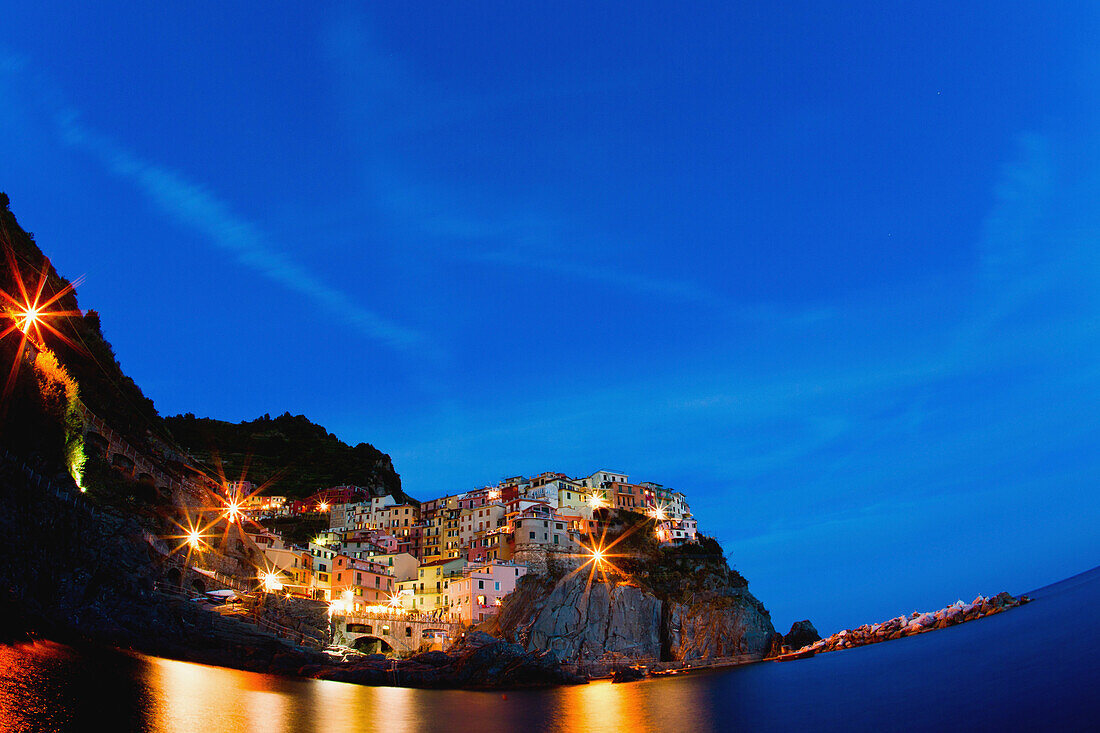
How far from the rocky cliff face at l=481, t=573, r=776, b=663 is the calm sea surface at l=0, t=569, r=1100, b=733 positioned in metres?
9.49

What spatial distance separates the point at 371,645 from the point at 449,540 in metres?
32.2

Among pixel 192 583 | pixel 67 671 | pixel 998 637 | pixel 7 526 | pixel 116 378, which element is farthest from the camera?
pixel 116 378

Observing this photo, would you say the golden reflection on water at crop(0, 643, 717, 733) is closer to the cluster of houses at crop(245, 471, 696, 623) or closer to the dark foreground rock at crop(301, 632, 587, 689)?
the dark foreground rock at crop(301, 632, 587, 689)

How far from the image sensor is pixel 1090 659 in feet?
136

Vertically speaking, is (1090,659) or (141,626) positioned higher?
(141,626)

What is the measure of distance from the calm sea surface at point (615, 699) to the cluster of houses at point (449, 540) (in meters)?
22.4

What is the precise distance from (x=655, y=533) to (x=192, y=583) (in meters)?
59.9

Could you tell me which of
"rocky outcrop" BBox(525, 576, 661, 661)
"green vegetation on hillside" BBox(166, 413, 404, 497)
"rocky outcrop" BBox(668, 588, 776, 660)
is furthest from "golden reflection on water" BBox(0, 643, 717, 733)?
"green vegetation on hillside" BBox(166, 413, 404, 497)

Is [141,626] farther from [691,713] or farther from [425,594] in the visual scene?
[425,594]

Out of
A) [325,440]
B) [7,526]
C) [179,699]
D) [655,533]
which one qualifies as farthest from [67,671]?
[325,440]

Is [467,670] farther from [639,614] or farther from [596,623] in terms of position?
[639,614]

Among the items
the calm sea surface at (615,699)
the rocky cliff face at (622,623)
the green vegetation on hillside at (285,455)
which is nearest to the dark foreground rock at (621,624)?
the rocky cliff face at (622,623)

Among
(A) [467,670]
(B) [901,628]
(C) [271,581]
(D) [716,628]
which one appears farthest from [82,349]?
(B) [901,628]

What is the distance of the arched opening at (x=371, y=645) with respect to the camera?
223ft
